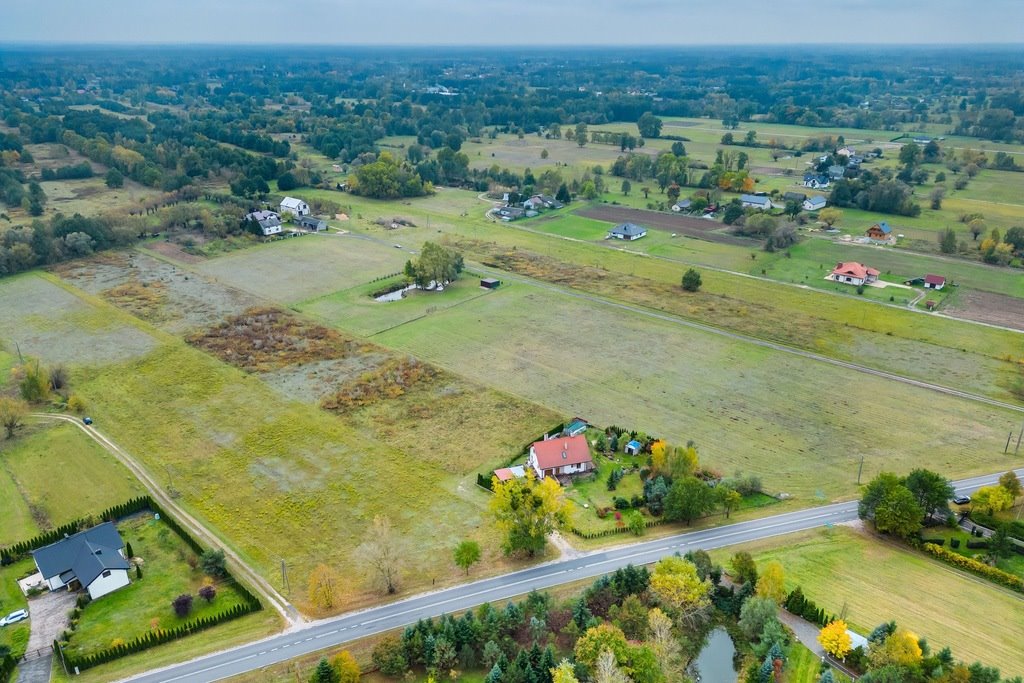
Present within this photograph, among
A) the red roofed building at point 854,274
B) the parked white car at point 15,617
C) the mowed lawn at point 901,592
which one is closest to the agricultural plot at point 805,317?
the red roofed building at point 854,274

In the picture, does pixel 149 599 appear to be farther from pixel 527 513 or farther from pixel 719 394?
pixel 719 394

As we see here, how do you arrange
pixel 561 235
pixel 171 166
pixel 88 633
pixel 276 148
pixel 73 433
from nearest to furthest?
pixel 88 633, pixel 73 433, pixel 561 235, pixel 171 166, pixel 276 148

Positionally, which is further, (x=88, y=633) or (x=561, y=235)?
(x=561, y=235)

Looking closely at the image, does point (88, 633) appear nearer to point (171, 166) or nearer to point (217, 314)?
point (217, 314)

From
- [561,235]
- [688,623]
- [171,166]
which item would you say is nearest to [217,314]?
[561,235]

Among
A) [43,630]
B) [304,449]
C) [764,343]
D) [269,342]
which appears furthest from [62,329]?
[764,343]

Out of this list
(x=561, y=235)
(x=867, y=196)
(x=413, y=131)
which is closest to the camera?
(x=561, y=235)

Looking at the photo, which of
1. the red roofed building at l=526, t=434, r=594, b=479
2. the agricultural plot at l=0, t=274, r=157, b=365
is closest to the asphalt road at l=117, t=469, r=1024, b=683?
the red roofed building at l=526, t=434, r=594, b=479
